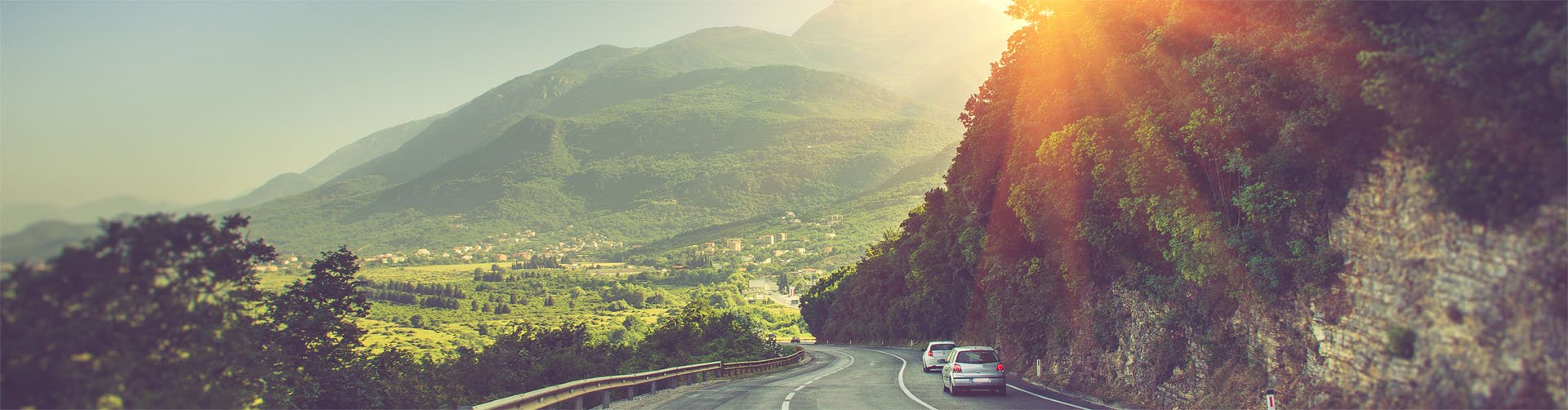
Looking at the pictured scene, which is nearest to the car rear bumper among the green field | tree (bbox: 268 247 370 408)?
tree (bbox: 268 247 370 408)

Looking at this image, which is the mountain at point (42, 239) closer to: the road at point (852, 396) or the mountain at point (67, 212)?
the mountain at point (67, 212)

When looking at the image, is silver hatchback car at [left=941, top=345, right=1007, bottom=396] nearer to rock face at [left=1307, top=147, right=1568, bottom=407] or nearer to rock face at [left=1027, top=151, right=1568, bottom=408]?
rock face at [left=1027, top=151, right=1568, bottom=408]

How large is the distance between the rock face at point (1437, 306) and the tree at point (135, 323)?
13.8m

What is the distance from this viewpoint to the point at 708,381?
2922 cm

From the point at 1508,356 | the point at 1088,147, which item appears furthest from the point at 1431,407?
→ the point at 1088,147

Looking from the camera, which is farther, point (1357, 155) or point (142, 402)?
point (1357, 155)

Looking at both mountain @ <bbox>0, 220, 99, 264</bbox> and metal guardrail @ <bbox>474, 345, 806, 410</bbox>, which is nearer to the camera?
mountain @ <bbox>0, 220, 99, 264</bbox>

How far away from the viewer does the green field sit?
100 meters

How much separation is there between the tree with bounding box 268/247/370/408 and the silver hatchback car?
612 inches

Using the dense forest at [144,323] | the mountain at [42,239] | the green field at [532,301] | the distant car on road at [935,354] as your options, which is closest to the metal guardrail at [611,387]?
the dense forest at [144,323]

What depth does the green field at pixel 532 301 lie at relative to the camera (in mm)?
100000

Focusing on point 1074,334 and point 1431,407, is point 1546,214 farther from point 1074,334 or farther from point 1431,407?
point 1074,334

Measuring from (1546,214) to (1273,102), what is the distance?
4.53 m

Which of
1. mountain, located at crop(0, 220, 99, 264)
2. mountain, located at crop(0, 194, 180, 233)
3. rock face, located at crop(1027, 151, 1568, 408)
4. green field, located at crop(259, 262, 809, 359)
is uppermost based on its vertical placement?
mountain, located at crop(0, 194, 180, 233)
